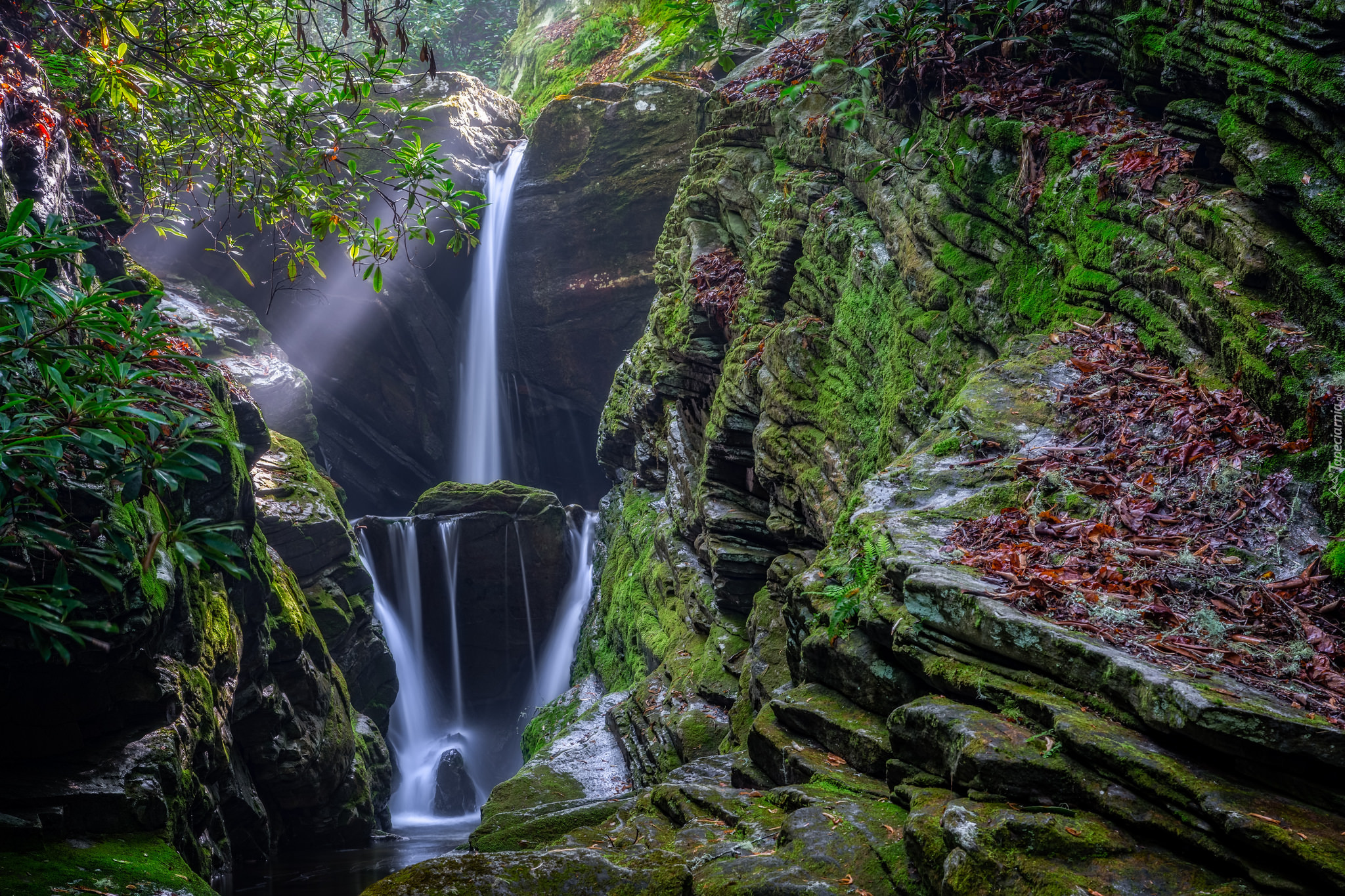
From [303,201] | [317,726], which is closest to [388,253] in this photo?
[303,201]

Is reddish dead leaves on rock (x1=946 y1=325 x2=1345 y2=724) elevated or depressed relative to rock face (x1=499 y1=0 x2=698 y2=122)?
depressed

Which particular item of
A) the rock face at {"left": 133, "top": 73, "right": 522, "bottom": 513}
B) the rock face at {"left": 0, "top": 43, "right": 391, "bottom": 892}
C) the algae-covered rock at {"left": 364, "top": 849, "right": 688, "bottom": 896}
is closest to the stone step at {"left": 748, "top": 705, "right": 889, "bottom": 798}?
the algae-covered rock at {"left": 364, "top": 849, "right": 688, "bottom": 896}

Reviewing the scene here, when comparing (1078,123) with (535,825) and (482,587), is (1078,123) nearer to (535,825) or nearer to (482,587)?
(535,825)

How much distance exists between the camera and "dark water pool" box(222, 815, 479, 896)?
825 centimetres

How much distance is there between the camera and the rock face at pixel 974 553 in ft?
8.35

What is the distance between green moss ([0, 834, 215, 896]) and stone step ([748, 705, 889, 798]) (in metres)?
4.37

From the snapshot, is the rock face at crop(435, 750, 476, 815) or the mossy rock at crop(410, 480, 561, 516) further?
the mossy rock at crop(410, 480, 561, 516)

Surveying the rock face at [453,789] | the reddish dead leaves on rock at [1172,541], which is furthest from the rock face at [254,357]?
the reddish dead leaves on rock at [1172,541]

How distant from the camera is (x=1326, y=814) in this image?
230 cm

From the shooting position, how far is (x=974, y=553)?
402cm

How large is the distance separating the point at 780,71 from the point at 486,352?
1538cm

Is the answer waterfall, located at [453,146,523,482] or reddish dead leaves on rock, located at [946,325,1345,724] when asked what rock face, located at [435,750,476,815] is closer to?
waterfall, located at [453,146,523,482]

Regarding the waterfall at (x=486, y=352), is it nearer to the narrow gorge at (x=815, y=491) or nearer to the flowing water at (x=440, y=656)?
the flowing water at (x=440, y=656)

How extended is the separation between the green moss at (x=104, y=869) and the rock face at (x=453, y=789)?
1061 cm
